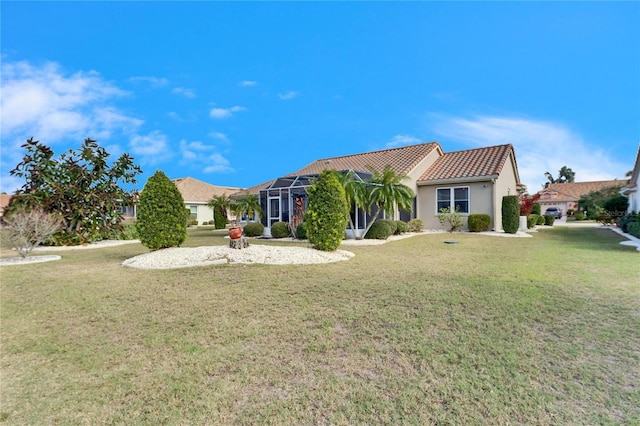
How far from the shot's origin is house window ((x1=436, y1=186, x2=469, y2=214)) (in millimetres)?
20375

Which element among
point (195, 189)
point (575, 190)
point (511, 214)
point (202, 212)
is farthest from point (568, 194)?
point (195, 189)

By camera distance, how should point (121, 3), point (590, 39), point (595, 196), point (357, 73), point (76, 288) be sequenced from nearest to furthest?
point (76, 288) < point (121, 3) < point (590, 39) < point (357, 73) < point (595, 196)

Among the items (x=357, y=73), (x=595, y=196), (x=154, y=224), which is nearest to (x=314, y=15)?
(x=357, y=73)

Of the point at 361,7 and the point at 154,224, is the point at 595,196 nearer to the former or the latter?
the point at 361,7

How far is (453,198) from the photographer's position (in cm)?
2072

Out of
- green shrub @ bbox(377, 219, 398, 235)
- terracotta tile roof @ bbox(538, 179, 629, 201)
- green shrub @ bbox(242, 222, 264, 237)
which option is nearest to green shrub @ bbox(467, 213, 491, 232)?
green shrub @ bbox(377, 219, 398, 235)

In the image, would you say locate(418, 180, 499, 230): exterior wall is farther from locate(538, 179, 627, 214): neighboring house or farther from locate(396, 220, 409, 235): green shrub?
locate(538, 179, 627, 214): neighboring house

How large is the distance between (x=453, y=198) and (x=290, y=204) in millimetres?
10405

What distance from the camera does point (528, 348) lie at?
12.0ft

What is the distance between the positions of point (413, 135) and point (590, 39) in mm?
15609

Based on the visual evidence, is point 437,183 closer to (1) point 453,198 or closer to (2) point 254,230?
(1) point 453,198

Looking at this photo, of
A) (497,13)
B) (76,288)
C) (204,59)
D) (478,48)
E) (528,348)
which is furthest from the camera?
(204,59)

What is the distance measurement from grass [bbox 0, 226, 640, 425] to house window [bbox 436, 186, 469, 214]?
45.3ft

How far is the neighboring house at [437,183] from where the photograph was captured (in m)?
18.8
